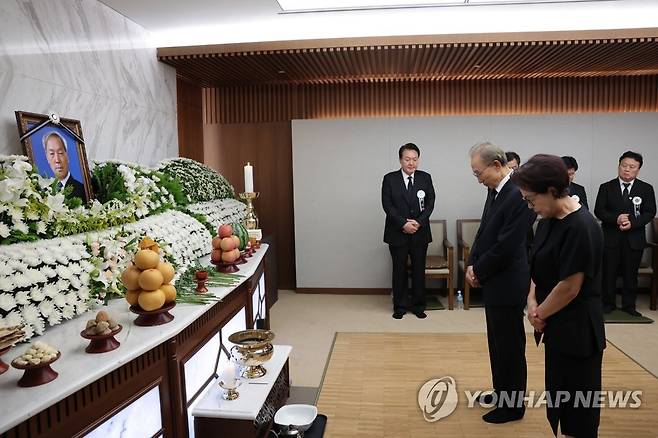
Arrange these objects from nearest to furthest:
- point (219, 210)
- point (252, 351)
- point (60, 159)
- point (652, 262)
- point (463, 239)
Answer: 1. point (252, 351)
2. point (60, 159)
3. point (219, 210)
4. point (652, 262)
5. point (463, 239)

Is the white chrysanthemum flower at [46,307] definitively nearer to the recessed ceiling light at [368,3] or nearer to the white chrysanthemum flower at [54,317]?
the white chrysanthemum flower at [54,317]

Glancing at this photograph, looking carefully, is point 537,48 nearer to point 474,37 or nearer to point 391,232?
point 474,37

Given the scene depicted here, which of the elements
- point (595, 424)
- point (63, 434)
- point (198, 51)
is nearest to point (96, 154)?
point (198, 51)

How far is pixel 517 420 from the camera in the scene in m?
3.31

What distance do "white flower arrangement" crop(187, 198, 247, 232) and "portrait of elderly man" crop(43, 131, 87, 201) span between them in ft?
2.84

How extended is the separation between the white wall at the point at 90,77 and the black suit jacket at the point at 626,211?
5.08 metres

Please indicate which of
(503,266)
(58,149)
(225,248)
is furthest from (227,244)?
(503,266)

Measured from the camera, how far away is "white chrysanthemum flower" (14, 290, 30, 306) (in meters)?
1.92

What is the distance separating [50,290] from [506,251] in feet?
7.89

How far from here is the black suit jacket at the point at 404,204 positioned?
5.88 metres

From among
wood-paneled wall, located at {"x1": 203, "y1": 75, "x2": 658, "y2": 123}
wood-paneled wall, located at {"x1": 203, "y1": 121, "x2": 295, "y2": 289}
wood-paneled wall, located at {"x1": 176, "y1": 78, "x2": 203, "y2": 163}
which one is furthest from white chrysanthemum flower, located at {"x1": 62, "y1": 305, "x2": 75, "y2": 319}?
wood-paneled wall, located at {"x1": 203, "y1": 75, "x2": 658, "y2": 123}

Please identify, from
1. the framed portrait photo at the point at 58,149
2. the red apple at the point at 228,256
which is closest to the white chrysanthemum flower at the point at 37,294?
the red apple at the point at 228,256

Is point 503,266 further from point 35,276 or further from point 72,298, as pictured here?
point 35,276

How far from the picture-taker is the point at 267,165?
24.5 feet
